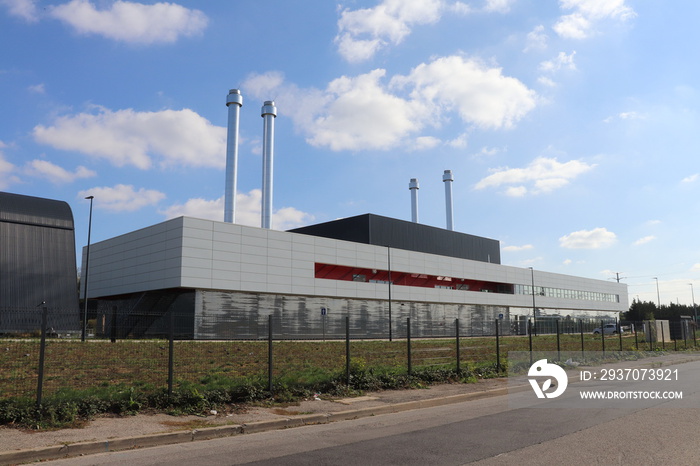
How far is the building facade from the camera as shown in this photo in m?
46.3

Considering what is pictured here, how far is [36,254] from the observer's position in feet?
137

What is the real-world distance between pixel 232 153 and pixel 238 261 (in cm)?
2451

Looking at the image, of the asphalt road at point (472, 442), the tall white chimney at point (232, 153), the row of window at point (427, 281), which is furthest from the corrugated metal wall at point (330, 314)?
the asphalt road at point (472, 442)

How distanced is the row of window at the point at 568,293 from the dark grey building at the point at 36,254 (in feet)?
203

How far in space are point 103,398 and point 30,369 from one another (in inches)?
98.9

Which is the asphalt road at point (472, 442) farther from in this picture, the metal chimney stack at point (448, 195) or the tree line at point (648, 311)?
the tree line at point (648, 311)

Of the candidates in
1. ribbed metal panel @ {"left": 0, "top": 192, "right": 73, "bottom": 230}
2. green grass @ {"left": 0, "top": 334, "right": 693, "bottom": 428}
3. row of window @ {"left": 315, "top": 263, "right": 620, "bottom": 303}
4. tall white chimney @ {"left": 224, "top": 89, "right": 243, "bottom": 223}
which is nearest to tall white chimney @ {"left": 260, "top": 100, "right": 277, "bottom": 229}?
tall white chimney @ {"left": 224, "top": 89, "right": 243, "bottom": 223}

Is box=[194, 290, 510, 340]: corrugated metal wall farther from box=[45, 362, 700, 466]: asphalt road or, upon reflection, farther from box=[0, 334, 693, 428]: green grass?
box=[45, 362, 700, 466]: asphalt road

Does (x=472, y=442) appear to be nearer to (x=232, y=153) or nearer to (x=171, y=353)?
(x=171, y=353)

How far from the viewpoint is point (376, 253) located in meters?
61.1

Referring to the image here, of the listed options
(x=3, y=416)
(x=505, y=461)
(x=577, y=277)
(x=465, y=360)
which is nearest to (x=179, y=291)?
(x=465, y=360)

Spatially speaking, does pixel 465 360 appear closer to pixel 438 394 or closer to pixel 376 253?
pixel 438 394

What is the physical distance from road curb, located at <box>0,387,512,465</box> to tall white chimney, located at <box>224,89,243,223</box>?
2119 inches

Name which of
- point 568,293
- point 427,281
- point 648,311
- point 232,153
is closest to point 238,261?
point 232,153
